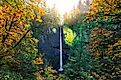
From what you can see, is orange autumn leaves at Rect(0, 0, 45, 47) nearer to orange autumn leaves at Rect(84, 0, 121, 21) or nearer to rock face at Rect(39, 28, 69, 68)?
orange autumn leaves at Rect(84, 0, 121, 21)

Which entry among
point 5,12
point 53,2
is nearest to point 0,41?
point 5,12

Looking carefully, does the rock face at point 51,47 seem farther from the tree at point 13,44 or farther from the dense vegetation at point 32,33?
the tree at point 13,44

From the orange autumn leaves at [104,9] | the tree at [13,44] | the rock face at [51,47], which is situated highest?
the orange autumn leaves at [104,9]

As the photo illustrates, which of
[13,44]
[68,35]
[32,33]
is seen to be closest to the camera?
[13,44]

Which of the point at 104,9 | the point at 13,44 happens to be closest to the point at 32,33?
the point at 13,44

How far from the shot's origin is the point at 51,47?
182 feet

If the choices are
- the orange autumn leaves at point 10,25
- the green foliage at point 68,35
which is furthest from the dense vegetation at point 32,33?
the green foliage at point 68,35

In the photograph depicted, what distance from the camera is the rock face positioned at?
173ft

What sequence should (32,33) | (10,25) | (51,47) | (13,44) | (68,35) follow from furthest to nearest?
(68,35) < (51,47) < (32,33) < (13,44) < (10,25)

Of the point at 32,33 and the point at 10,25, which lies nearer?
the point at 10,25

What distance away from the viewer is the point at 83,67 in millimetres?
29656

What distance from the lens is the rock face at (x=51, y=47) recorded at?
52656 millimetres

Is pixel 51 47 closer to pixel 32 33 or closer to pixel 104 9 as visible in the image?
pixel 32 33

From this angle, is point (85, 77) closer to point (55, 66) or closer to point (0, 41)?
point (0, 41)
